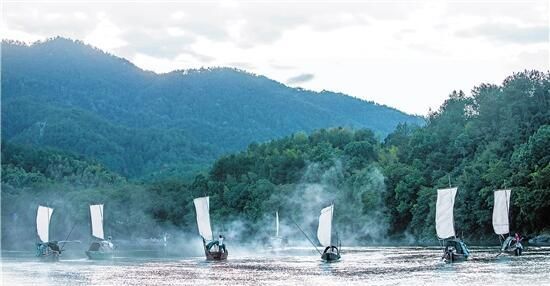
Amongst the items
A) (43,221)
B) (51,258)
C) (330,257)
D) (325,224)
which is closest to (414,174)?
(43,221)

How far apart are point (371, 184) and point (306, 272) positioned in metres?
82.8

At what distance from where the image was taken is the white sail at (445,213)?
6700 cm

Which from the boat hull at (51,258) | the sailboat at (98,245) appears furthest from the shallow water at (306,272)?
the sailboat at (98,245)

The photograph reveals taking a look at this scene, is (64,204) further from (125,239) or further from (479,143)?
(479,143)

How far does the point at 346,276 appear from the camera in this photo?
5522 cm

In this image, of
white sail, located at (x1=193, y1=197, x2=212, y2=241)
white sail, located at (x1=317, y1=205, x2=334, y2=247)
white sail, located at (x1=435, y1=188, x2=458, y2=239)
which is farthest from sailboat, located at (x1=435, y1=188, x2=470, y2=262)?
white sail, located at (x1=193, y1=197, x2=212, y2=241)

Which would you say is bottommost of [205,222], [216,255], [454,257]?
[454,257]

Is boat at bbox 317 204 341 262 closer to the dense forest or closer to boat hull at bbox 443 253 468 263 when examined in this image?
boat hull at bbox 443 253 468 263

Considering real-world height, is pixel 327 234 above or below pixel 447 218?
below

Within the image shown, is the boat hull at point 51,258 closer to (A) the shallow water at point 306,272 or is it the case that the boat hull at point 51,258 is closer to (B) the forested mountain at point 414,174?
(A) the shallow water at point 306,272

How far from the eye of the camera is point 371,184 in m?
142

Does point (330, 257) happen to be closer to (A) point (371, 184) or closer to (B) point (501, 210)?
(B) point (501, 210)

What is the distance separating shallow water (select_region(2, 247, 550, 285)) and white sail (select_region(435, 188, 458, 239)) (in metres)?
2.64

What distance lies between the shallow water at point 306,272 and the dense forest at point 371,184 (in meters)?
24.7
